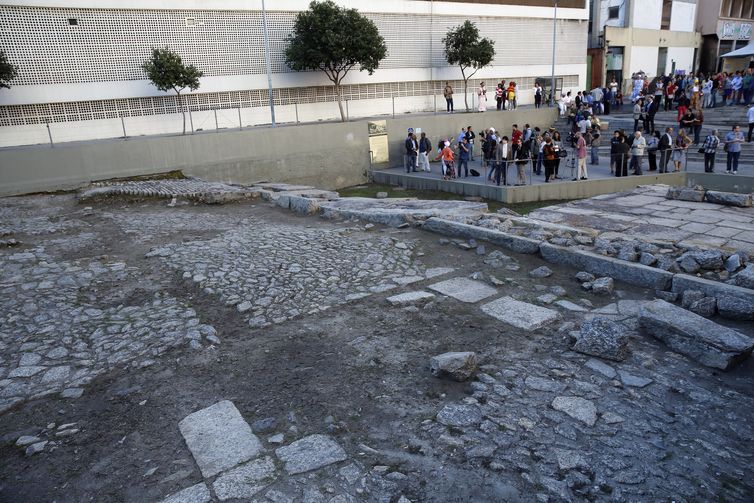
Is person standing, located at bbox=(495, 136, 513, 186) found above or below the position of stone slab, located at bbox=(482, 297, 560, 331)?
above

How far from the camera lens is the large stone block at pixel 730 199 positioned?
492 inches

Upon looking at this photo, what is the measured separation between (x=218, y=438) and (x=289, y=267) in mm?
3779

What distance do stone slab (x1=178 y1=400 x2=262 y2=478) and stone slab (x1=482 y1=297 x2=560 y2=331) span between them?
10.4ft

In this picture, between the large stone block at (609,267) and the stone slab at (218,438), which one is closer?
the stone slab at (218,438)

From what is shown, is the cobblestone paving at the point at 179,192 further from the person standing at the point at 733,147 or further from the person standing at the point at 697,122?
the person standing at the point at 697,122

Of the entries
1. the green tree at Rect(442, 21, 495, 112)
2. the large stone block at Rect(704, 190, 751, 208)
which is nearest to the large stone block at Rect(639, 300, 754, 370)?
the large stone block at Rect(704, 190, 751, 208)

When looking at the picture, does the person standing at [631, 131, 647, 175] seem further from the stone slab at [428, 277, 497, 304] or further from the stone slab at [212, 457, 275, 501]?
the stone slab at [212, 457, 275, 501]

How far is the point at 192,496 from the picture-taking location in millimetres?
3430

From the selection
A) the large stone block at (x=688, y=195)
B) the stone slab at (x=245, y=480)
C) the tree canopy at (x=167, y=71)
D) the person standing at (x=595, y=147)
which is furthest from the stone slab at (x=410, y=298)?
the tree canopy at (x=167, y=71)

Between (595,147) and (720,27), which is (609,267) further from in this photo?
(720,27)

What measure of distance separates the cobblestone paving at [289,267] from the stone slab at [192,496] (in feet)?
8.40

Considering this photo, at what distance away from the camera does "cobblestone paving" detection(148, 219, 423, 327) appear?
6535 mm

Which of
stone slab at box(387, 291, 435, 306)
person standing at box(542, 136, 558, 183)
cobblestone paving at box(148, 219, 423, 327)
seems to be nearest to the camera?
stone slab at box(387, 291, 435, 306)

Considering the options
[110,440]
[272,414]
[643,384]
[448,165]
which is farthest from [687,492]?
[448,165]
